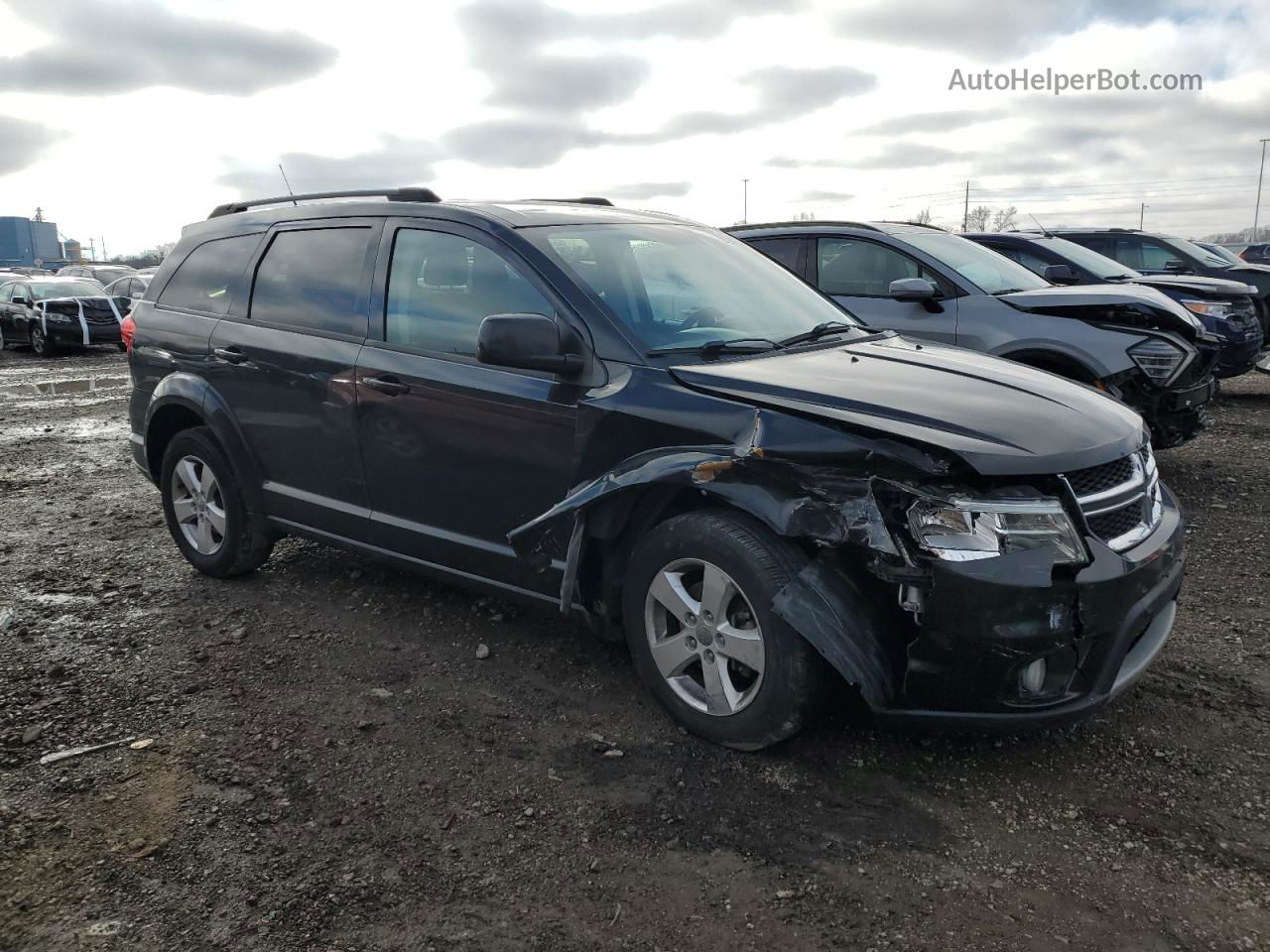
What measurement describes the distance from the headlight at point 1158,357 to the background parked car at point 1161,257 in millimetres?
6832

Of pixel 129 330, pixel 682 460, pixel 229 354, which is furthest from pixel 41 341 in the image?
pixel 682 460

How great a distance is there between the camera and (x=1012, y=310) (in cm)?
665

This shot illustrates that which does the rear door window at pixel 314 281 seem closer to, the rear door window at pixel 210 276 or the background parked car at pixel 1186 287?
the rear door window at pixel 210 276

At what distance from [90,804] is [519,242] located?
7.88 ft

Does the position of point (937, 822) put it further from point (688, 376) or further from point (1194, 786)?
point (688, 376)

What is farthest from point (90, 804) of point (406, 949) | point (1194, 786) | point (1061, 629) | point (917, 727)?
point (1194, 786)

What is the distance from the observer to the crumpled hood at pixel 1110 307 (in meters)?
6.53

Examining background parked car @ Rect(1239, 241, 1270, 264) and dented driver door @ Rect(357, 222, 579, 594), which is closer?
dented driver door @ Rect(357, 222, 579, 594)

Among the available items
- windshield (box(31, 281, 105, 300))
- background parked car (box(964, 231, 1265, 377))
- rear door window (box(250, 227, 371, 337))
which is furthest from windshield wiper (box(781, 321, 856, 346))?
windshield (box(31, 281, 105, 300))

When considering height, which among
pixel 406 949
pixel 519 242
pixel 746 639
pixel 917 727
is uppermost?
pixel 519 242

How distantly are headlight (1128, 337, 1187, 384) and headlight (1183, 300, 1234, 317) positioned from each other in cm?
316

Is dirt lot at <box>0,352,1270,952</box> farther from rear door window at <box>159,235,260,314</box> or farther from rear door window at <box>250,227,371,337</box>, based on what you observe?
rear door window at <box>159,235,260,314</box>

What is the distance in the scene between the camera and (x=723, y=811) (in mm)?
2939

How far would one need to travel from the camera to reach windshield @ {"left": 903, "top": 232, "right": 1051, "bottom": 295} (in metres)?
7.02
